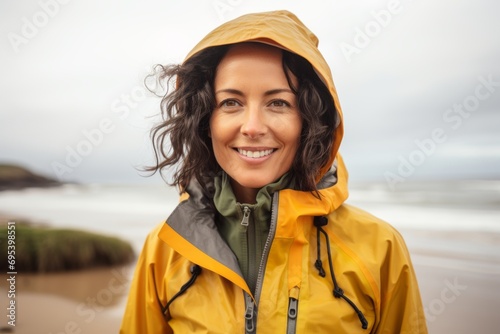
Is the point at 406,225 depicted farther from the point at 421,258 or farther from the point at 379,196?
the point at 379,196

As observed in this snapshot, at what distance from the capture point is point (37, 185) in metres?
7.82

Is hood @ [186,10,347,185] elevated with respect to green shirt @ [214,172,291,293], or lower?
elevated

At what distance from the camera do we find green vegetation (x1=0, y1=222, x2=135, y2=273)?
3961 mm

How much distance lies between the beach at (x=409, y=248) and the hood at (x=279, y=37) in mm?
2689

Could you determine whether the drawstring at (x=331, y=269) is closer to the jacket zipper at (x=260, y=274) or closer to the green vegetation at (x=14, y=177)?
the jacket zipper at (x=260, y=274)

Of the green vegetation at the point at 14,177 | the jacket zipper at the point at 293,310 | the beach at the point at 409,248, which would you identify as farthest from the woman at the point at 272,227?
Result: the green vegetation at the point at 14,177

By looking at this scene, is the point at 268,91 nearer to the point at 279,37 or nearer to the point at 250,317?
the point at 279,37

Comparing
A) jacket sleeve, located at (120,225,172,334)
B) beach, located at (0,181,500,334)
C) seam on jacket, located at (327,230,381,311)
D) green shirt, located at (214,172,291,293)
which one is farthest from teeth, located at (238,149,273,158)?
beach, located at (0,181,500,334)

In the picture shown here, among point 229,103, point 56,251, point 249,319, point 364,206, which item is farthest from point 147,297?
point 364,206

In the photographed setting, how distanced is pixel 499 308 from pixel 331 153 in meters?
3.36

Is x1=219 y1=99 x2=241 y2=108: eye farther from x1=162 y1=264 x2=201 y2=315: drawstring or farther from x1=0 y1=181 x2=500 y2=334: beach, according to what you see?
x1=0 y1=181 x2=500 y2=334: beach

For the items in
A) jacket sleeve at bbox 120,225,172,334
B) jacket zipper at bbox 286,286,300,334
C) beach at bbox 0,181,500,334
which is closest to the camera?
jacket zipper at bbox 286,286,300,334

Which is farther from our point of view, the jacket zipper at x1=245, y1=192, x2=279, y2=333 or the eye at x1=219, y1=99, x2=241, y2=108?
the eye at x1=219, y1=99, x2=241, y2=108

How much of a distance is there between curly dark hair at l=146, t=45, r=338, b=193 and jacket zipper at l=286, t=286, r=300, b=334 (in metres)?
0.40
